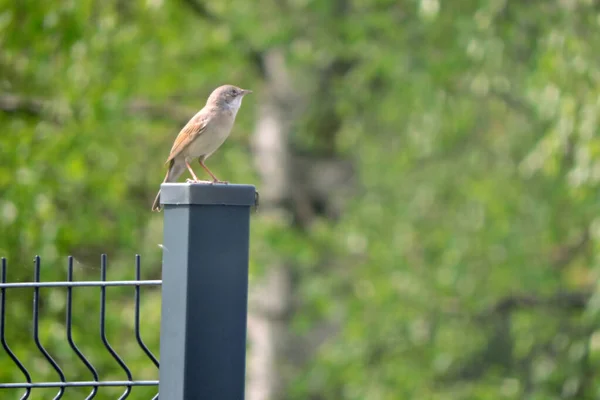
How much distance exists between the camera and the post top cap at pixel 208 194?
324cm

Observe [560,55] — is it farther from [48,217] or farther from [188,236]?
[188,236]

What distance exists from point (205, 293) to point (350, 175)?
931cm

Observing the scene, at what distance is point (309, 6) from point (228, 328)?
8147 mm

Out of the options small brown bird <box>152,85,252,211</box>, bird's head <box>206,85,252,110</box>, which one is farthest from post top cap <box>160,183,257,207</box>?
bird's head <box>206,85,252,110</box>

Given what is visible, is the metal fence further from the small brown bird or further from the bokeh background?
the bokeh background

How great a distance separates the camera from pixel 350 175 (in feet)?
40.9

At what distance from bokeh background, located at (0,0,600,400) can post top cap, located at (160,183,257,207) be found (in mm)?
4859

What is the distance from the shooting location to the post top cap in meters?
3.24

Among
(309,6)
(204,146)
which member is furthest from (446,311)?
(204,146)

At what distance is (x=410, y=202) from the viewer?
11695 mm

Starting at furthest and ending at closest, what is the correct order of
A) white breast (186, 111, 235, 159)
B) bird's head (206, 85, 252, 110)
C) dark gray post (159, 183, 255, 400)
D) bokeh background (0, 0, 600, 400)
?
bokeh background (0, 0, 600, 400)
bird's head (206, 85, 252, 110)
white breast (186, 111, 235, 159)
dark gray post (159, 183, 255, 400)

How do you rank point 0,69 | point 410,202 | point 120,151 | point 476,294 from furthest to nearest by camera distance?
point 410,202 < point 476,294 < point 120,151 < point 0,69

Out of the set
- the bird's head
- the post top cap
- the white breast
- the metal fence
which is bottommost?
the metal fence

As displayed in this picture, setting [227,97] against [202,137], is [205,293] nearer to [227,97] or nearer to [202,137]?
[202,137]
